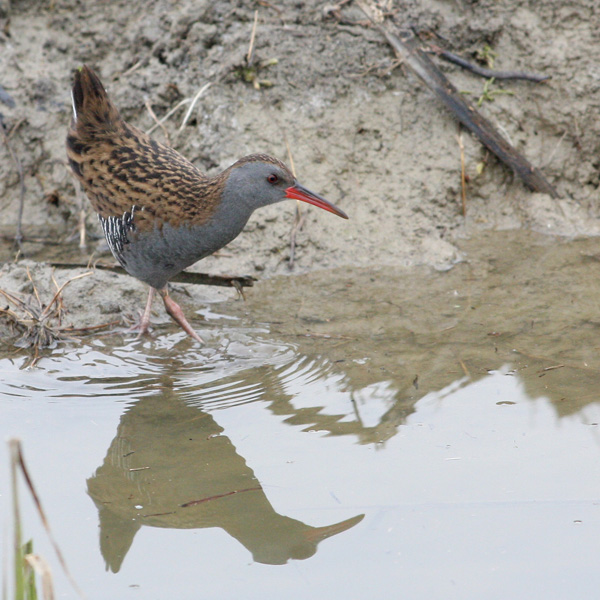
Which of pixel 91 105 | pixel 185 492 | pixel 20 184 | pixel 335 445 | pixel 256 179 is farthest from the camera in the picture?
pixel 20 184

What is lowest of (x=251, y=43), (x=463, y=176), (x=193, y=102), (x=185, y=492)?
(x=185, y=492)

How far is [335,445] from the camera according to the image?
330cm

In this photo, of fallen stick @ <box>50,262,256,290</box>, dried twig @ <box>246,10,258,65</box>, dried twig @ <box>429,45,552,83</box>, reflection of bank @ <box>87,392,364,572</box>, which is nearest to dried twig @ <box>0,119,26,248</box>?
fallen stick @ <box>50,262,256,290</box>

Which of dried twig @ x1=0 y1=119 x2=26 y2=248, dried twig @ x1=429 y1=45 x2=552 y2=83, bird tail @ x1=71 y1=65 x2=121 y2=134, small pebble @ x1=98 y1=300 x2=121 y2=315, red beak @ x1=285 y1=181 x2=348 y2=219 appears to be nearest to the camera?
red beak @ x1=285 y1=181 x2=348 y2=219

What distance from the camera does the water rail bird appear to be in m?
4.04

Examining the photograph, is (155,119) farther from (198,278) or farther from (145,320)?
(145,320)

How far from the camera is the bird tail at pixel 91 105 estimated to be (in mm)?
4352

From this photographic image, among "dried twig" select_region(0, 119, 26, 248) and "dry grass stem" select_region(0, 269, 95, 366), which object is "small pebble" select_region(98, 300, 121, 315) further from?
"dried twig" select_region(0, 119, 26, 248)

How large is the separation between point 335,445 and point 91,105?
2307 millimetres

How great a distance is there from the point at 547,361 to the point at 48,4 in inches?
173

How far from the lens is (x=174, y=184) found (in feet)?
13.6

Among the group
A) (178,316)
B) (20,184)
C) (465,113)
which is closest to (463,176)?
(465,113)

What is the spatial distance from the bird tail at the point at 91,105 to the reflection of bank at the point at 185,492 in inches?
65.8

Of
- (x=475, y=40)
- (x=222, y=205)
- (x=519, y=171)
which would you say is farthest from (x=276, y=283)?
(x=475, y=40)
